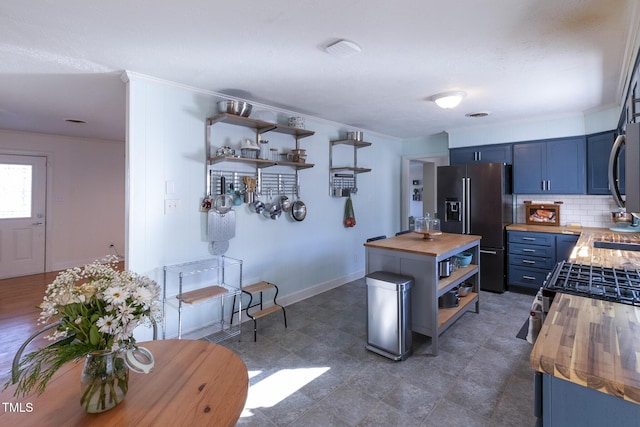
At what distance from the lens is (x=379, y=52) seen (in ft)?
7.37

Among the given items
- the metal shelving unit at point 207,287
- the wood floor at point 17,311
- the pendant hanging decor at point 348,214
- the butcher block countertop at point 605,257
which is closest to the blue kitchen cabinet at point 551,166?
the butcher block countertop at point 605,257

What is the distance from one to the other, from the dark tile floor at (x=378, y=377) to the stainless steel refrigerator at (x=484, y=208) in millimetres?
918

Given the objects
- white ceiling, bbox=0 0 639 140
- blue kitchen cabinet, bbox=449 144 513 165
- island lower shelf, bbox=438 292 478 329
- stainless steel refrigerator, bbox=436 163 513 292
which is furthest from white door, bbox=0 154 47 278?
blue kitchen cabinet, bbox=449 144 513 165

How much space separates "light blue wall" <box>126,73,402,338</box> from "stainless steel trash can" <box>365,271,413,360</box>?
1.42 m

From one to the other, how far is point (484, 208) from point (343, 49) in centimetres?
311

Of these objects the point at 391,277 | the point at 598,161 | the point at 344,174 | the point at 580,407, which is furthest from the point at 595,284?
the point at 344,174

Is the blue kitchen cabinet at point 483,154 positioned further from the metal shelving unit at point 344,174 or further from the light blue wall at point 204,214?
the metal shelving unit at point 344,174

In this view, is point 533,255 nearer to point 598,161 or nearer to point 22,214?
point 598,161

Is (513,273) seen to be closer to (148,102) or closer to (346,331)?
(346,331)

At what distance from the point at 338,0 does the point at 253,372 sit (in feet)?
8.27

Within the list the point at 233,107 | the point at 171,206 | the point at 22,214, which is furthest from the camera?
the point at 22,214

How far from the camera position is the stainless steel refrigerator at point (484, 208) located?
416cm

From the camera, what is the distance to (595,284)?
1522mm

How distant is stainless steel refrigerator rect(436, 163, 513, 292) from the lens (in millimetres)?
4156
